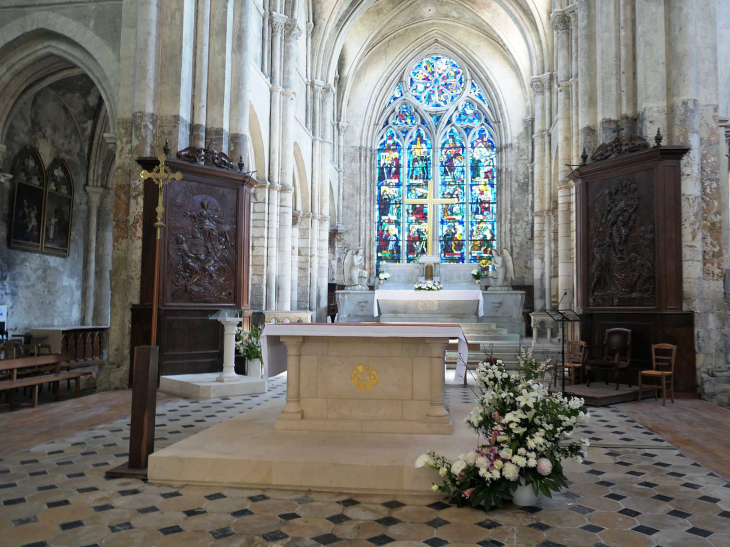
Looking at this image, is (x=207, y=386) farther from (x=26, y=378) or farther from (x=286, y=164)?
(x=286, y=164)

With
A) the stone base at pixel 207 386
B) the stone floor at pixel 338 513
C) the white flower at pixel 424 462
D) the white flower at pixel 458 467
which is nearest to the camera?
the stone floor at pixel 338 513

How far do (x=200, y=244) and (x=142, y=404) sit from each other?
19.7 feet

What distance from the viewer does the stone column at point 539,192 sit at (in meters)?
21.2

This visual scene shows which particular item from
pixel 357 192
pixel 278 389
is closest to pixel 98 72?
pixel 278 389

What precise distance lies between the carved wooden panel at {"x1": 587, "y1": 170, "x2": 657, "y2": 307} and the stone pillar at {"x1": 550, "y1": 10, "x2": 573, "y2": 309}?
4.72 meters

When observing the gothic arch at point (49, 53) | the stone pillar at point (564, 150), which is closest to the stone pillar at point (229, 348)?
the gothic arch at point (49, 53)

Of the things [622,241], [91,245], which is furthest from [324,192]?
[622,241]

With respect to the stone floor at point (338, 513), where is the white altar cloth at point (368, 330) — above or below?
above

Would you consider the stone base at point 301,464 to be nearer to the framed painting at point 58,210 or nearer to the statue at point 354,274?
the framed painting at point 58,210

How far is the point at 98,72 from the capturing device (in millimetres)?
12094

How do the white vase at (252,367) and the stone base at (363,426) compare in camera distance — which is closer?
the stone base at (363,426)

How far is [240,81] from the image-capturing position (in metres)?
12.8

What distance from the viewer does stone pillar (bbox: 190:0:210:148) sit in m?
Answer: 11.7

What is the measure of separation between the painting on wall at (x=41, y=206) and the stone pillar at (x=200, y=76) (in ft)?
22.3
